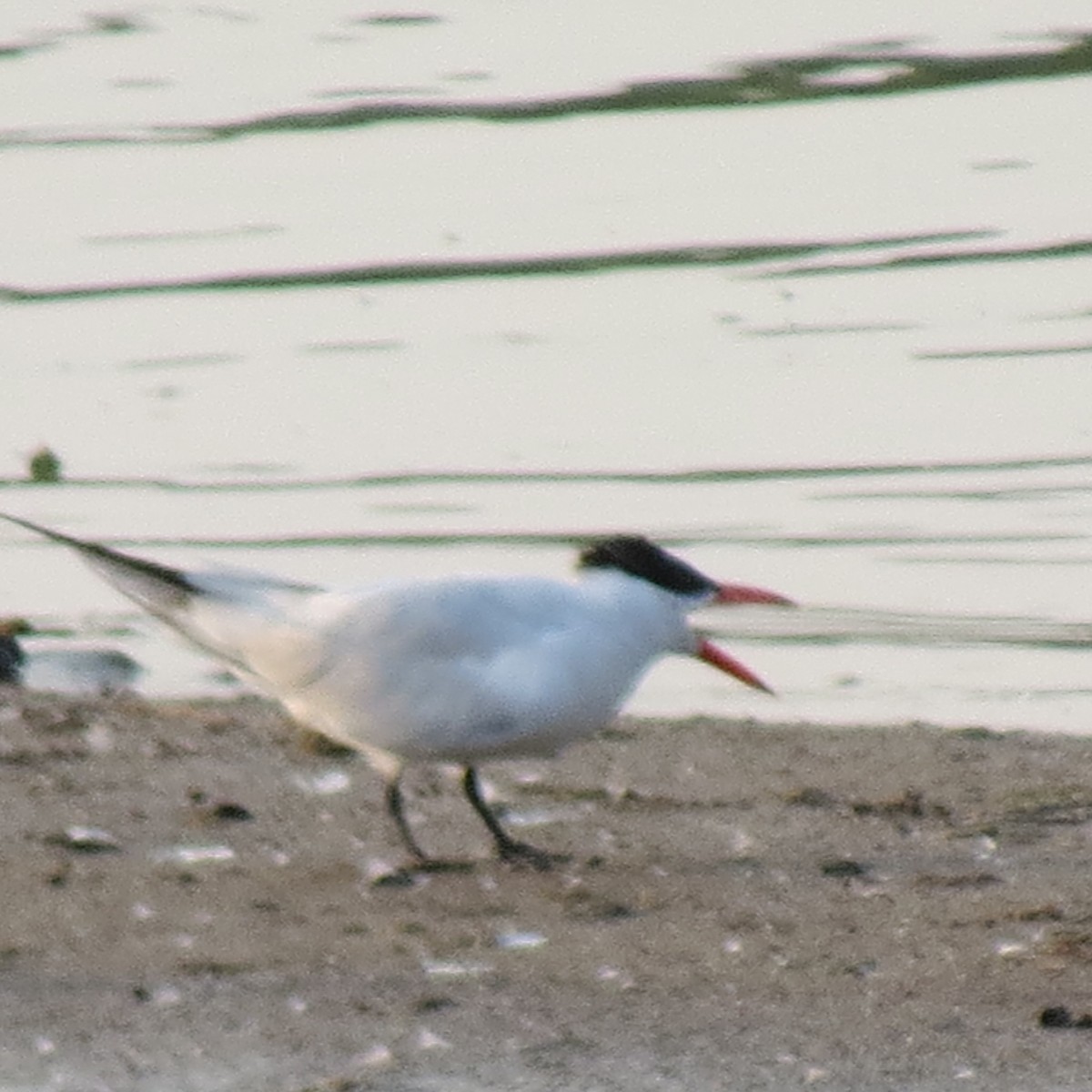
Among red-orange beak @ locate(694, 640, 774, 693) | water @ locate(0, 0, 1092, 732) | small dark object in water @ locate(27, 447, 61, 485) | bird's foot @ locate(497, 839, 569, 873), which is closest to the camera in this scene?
bird's foot @ locate(497, 839, 569, 873)

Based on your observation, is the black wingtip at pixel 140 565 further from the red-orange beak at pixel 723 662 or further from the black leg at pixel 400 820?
the red-orange beak at pixel 723 662

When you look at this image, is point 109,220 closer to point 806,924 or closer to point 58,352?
point 58,352

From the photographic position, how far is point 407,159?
1366 centimetres

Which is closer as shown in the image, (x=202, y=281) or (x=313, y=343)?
(x=313, y=343)

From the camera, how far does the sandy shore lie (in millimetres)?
4695

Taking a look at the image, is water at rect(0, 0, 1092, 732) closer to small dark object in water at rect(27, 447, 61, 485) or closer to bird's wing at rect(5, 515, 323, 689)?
small dark object in water at rect(27, 447, 61, 485)

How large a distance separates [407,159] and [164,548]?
17.2 ft

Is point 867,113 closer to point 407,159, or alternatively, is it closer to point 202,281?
point 407,159

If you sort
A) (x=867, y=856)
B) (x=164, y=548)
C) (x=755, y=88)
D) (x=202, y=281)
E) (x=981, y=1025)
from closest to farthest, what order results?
(x=981, y=1025) → (x=867, y=856) → (x=164, y=548) → (x=202, y=281) → (x=755, y=88)

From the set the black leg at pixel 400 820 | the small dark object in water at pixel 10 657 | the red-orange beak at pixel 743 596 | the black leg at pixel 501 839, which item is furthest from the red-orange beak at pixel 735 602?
the small dark object in water at pixel 10 657

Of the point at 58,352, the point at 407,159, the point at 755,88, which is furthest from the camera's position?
the point at 755,88

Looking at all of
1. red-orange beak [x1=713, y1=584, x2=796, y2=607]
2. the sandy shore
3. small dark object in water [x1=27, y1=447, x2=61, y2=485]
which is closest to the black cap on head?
red-orange beak [x1=713, y1=584, x2=796, y2=607]

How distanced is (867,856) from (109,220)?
7396mm

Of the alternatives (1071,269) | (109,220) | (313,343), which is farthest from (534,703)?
(109,220)
